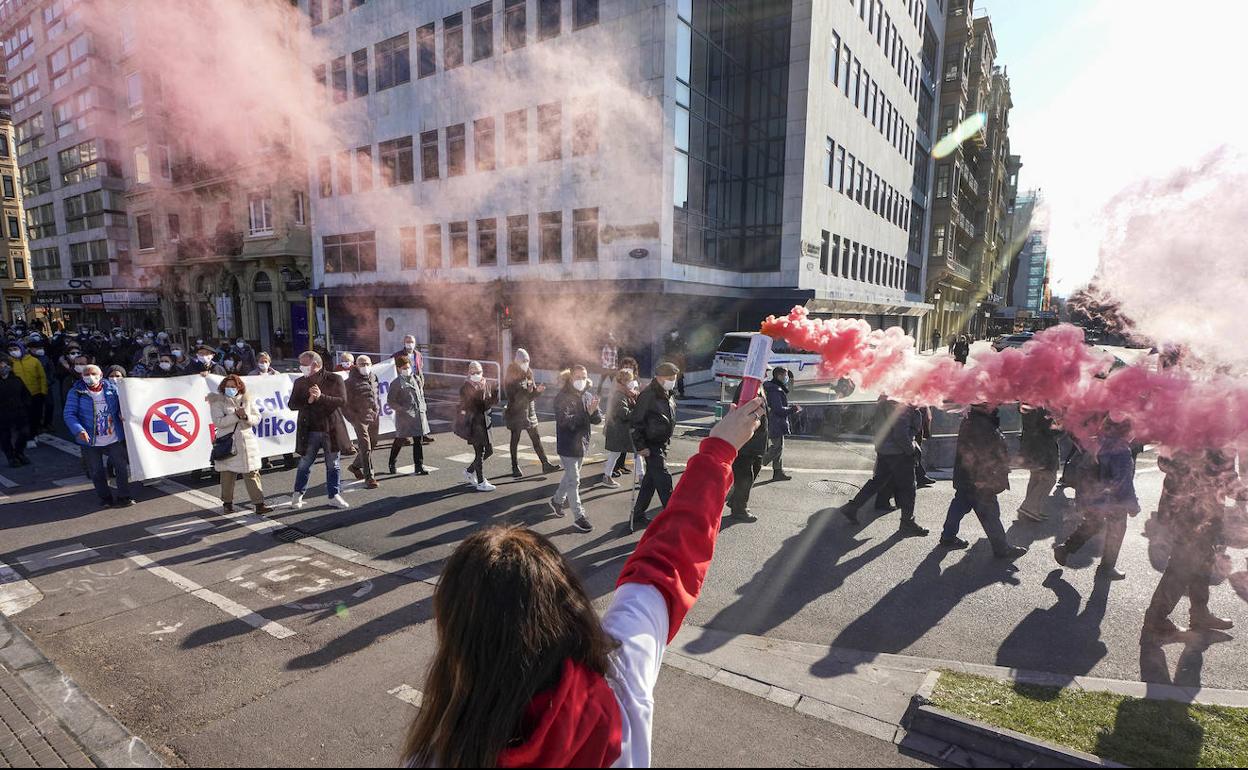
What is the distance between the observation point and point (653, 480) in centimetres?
638

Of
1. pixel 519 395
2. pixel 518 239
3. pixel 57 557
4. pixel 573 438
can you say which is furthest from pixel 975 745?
pixel 518 239

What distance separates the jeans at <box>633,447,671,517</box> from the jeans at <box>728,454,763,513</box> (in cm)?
75

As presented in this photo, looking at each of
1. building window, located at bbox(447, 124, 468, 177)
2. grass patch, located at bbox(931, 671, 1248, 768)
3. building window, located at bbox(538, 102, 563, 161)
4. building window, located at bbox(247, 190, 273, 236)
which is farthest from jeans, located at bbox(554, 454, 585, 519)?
building window, located at bbox(247, 190, 273, 236)

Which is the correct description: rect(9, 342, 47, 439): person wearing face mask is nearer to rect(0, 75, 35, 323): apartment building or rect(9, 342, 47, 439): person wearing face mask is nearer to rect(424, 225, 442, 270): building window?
rect(424, 225, 442, 270): building window

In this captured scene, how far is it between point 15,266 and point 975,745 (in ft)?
226

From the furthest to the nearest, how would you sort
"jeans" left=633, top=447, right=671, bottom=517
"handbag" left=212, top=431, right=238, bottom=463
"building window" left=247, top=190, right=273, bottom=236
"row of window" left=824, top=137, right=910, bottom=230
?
"building window" left=247, top=190, right=273, bottom=236
"row of window" left=824, top=137, right=910, bottom=230
"handbag" left=212, top=431, right=238, bottom=463
"jeans" left=633, top=447, right=671, bottom=517

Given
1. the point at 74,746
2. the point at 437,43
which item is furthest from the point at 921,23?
the point at 74,746

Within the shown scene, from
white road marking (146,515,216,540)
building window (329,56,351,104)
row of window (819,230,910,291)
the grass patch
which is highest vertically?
building window (329,56,351,104)

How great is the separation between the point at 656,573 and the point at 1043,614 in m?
4.54

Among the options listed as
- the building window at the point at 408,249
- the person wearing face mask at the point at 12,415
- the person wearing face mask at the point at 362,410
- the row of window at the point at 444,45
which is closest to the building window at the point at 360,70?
the row of window at the point at 444,45

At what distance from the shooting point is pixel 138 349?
1598cm

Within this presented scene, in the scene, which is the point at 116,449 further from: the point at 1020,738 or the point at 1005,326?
the point at 1005,326

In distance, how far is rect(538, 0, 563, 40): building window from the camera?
17.2m

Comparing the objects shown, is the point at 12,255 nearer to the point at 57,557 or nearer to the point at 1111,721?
the point at 57,557
